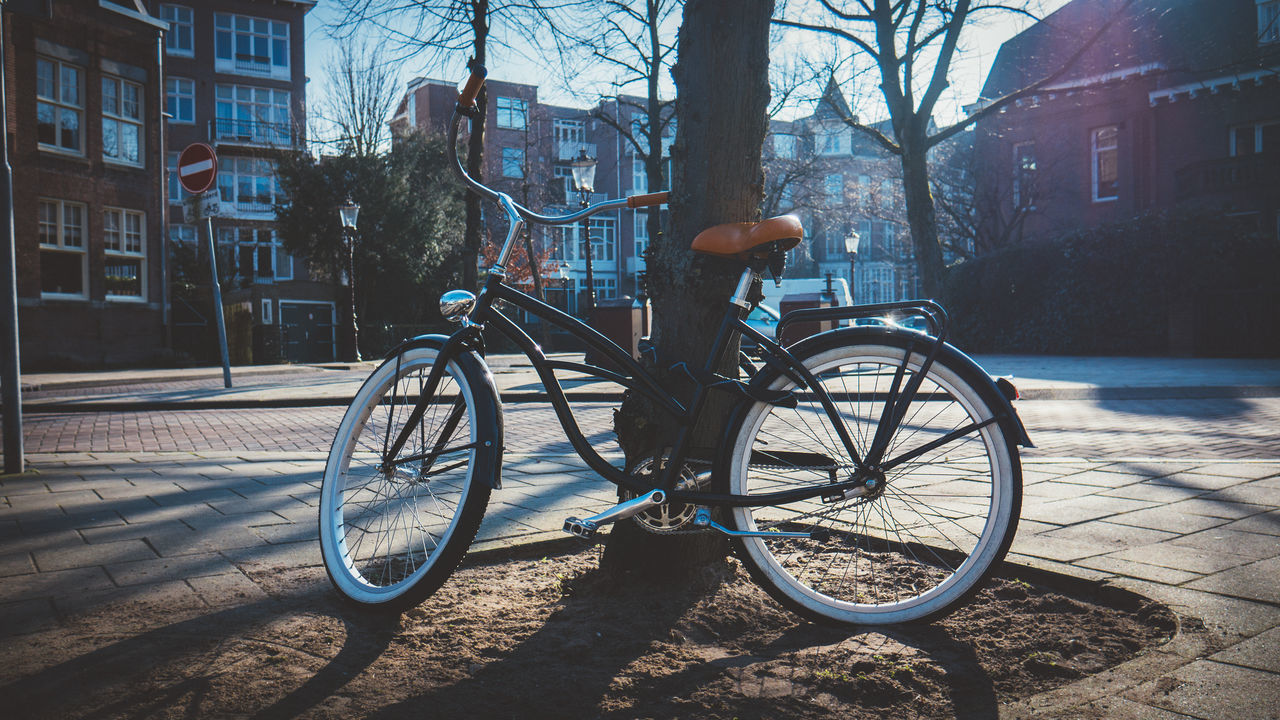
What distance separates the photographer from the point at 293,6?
3938 centimetres

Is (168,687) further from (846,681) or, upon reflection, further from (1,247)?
(1,247)

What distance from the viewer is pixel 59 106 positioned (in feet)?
67.5

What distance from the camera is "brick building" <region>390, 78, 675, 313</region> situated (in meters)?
44.8

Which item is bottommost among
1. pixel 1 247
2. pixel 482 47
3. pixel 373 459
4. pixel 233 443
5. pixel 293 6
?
pixel 233 443

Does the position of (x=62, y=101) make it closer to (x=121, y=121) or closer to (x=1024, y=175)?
(x=121, y=121)

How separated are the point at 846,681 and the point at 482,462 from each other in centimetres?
109

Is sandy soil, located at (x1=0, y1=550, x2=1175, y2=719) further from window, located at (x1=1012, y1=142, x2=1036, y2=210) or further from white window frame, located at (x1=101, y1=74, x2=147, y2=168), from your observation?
window, located at (x1=1012, y1=142, x2=1036, y2=210)

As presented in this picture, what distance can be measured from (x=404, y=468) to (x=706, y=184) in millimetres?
1351

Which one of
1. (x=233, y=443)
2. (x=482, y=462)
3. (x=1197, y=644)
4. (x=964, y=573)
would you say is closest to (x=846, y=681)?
(x=964, y=573)

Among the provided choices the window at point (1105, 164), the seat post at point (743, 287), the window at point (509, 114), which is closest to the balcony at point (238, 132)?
the window at point (509, 114)

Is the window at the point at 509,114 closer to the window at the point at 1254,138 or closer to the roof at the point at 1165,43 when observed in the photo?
the roof at the point at 1165,43

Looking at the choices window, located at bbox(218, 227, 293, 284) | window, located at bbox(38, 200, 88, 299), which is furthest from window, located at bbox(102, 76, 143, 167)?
window, located at bbox(218, 227, 293, 284)

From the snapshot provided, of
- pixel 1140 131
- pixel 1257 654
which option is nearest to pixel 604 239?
pixel 1140 131

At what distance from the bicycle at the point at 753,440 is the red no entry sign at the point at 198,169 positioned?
975 centimetres
